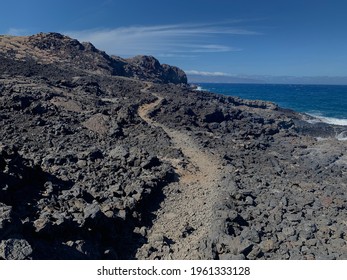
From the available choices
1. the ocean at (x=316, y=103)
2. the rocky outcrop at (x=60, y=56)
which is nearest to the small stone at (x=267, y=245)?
the rocky outcrop at (x=60, y=56)

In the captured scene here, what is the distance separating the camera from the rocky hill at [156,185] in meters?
12.4

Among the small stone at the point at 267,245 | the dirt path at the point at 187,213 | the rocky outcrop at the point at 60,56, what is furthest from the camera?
the rocky outcrop at the point at 60,56

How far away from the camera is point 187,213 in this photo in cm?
1564

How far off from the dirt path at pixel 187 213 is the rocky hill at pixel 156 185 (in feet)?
0.17

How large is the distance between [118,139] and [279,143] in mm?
16807

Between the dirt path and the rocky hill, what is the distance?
0.05 meters

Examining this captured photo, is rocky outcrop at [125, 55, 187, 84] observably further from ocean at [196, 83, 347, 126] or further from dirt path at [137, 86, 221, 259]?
dirt path at [137, 86, 221, 259]

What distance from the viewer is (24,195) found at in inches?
532

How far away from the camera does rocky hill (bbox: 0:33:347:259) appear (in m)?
12.4

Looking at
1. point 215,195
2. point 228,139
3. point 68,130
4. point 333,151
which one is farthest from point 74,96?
point 333,151

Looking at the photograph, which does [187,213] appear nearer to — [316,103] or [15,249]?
[15,249]

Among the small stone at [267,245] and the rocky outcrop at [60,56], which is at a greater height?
the rocky outcrop at [60,56]

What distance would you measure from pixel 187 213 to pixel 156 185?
8.62 feet

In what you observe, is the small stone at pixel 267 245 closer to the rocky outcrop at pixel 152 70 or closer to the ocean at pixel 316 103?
the ocean at pixel 316 103
